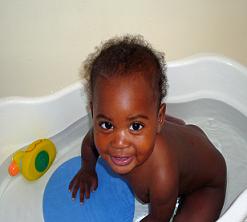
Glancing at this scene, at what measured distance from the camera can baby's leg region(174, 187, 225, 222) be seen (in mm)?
890

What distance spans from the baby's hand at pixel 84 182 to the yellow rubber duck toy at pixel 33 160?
11cm

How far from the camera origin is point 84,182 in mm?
1125

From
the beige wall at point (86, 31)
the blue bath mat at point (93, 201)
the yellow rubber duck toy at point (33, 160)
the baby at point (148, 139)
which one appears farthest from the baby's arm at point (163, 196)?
the beige wall at point (86, 31)

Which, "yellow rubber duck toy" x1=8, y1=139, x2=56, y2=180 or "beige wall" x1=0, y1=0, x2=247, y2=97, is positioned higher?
"beige wall" x1=0, y1=0, x2=247, y2=97

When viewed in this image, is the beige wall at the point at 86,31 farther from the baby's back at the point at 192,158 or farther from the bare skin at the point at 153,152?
the baby's back at the point at 192,158

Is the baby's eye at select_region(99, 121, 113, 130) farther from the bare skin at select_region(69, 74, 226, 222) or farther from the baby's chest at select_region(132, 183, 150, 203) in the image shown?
the baby's chest at select_region(132, 183, 150, 203)

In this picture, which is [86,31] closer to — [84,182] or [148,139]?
[84,182]

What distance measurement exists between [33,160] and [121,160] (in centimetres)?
44

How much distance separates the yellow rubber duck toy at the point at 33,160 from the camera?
108cm

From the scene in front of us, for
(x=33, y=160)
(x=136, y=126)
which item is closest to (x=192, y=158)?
(x=136, y=126)

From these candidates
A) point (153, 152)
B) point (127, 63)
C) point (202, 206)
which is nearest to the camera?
point (127, 63)

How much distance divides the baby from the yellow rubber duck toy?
0.19 meters

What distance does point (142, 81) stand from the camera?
0.68 metres

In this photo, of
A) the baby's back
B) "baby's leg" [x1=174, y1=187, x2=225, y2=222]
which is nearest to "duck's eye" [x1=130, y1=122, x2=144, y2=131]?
the baby's back
